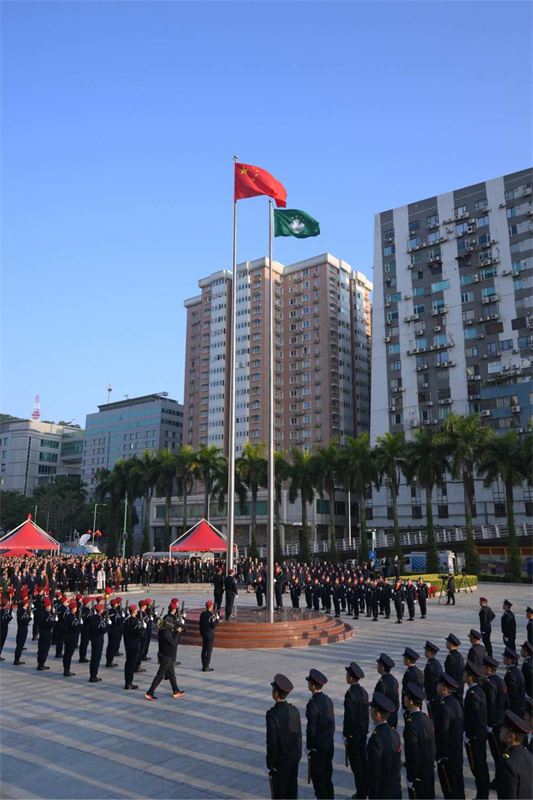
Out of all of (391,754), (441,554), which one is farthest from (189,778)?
(441,554)

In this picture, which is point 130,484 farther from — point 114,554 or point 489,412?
point 489,412

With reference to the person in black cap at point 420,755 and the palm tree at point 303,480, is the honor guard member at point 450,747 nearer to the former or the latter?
the person in black cap at point 420,755

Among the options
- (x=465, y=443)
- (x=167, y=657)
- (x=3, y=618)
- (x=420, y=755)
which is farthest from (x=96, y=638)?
(x=465, y=443)

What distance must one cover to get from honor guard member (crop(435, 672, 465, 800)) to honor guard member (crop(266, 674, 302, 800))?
186 cm

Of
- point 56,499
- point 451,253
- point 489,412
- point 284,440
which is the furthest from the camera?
point 56,499

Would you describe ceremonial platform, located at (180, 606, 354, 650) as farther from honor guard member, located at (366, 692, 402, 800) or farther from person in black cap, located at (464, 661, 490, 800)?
honor guard member, located at (366, 692, 402, 800)

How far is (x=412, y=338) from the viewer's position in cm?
7188

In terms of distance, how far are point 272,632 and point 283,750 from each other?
12256 mm

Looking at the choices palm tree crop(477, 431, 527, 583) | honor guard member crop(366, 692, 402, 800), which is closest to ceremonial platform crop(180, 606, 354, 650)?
honor guard member crop(366, 692, 402, 800)

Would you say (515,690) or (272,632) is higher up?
(515,690)

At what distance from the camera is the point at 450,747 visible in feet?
24.1

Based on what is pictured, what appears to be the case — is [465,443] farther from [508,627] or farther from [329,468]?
[508,627]

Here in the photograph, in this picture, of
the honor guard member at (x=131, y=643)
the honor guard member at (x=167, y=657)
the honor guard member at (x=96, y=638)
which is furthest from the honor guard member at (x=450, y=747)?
the honor guard member at (x=96, y=638)

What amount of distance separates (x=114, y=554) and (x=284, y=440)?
30.7m
